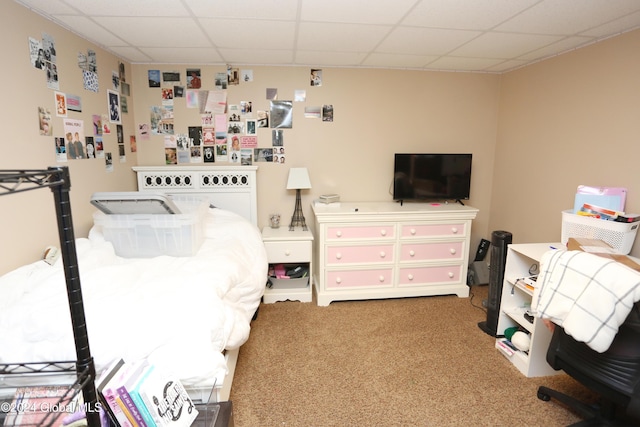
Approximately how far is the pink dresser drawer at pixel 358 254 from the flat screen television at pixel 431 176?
561 mm

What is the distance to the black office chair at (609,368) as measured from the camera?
1.36 meters

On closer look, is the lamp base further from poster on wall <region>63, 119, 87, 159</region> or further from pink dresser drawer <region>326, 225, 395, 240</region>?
poster on wall <region>63, 119, 87, 159</region>

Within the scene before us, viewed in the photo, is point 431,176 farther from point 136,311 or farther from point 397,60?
point 136,311

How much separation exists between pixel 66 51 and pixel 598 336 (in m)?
3.14

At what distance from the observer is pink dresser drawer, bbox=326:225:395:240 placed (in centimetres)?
298

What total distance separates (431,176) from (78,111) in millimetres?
2837

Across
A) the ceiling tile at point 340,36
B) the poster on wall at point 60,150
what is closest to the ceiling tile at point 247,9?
the ceiling tile at point 340,36

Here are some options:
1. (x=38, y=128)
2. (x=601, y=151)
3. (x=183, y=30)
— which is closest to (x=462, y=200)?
(x=601, y=151)

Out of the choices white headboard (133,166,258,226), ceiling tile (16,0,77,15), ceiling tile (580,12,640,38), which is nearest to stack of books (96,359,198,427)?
ceiling tile (16,0,77,15)

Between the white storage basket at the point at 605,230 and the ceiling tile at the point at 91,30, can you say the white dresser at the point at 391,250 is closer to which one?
the white storage basket at the point at 605,230

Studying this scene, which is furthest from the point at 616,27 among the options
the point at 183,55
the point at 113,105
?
the point at 113,105

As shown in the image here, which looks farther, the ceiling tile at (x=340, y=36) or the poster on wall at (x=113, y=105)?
the poster on wall at (x=113, y=105)

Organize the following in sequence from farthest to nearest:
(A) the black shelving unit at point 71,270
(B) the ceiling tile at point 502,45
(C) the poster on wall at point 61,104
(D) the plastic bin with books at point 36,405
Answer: (B) the ceiling tile at point 502,45, (C) the poster on wall at point 61,104, (D) the plastic bin with books at point 36,405, (A) the black shelving unit at point 71,270

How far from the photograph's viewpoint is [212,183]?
3.16 meters
